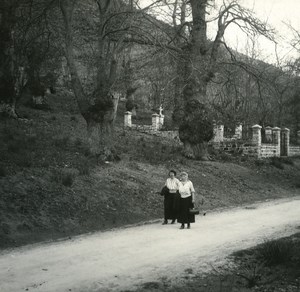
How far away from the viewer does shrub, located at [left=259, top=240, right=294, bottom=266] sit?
22.2 ft

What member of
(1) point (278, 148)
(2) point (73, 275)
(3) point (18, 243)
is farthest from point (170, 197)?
(1) point (278, 148)

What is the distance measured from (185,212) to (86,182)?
3.65 metres

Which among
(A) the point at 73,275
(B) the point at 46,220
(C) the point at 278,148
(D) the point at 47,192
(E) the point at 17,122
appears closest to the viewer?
(A) the point at 73,275

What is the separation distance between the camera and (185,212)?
418 inches

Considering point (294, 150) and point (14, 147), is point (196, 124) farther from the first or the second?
point (294, 150)

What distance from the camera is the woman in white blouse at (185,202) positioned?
1057cm

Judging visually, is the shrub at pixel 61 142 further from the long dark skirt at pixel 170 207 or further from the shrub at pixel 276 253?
the shrub at pixel 276 253

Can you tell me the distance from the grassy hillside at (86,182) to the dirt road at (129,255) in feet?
3.59

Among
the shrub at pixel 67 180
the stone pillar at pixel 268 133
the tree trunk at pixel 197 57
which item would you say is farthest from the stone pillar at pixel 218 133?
the shrub at pixel 67 180

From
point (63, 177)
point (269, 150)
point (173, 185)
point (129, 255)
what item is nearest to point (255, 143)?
point (269, 150)

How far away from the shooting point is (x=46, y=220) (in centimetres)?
1021

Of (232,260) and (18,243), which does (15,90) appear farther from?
(232,260)

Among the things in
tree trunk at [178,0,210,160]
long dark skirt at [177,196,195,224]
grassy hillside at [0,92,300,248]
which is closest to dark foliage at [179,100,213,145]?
tree trunk at [178,0,210,160]

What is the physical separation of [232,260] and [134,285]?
6.77 feet
